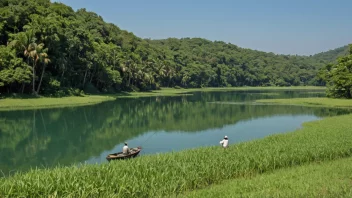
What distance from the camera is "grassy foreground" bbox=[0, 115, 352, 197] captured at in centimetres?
1328

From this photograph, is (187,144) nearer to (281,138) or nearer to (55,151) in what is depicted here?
(281,138)

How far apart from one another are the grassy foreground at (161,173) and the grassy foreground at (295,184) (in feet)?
2.19

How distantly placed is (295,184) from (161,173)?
→ 5.71 meters

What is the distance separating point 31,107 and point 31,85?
11.7 m

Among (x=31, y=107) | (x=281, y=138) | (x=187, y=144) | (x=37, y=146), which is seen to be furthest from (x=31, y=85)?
(x=281, y=138)

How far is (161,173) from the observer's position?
51.4 ft

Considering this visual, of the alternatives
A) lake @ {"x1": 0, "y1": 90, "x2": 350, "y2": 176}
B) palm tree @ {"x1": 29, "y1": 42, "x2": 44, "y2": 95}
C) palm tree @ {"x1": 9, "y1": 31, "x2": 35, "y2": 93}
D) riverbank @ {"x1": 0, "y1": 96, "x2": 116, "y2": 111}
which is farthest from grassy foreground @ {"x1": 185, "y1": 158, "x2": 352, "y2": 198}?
palm tree @ {"x1": 9, "y1": 31, "x2": 35, "y2": 93}

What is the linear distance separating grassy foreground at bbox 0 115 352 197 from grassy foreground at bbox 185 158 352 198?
2.19 ft

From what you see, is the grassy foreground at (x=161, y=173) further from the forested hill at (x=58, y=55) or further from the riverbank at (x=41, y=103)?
the forested hill at (x=58, y=55)

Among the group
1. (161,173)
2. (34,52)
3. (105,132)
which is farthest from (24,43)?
(161,173)

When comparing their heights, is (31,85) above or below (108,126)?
above

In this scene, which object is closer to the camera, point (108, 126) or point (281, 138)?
point (281, 138)

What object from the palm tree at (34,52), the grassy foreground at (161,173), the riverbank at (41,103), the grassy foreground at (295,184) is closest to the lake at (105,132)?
the grassy foreground at (161,173)

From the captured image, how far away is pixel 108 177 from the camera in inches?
572
